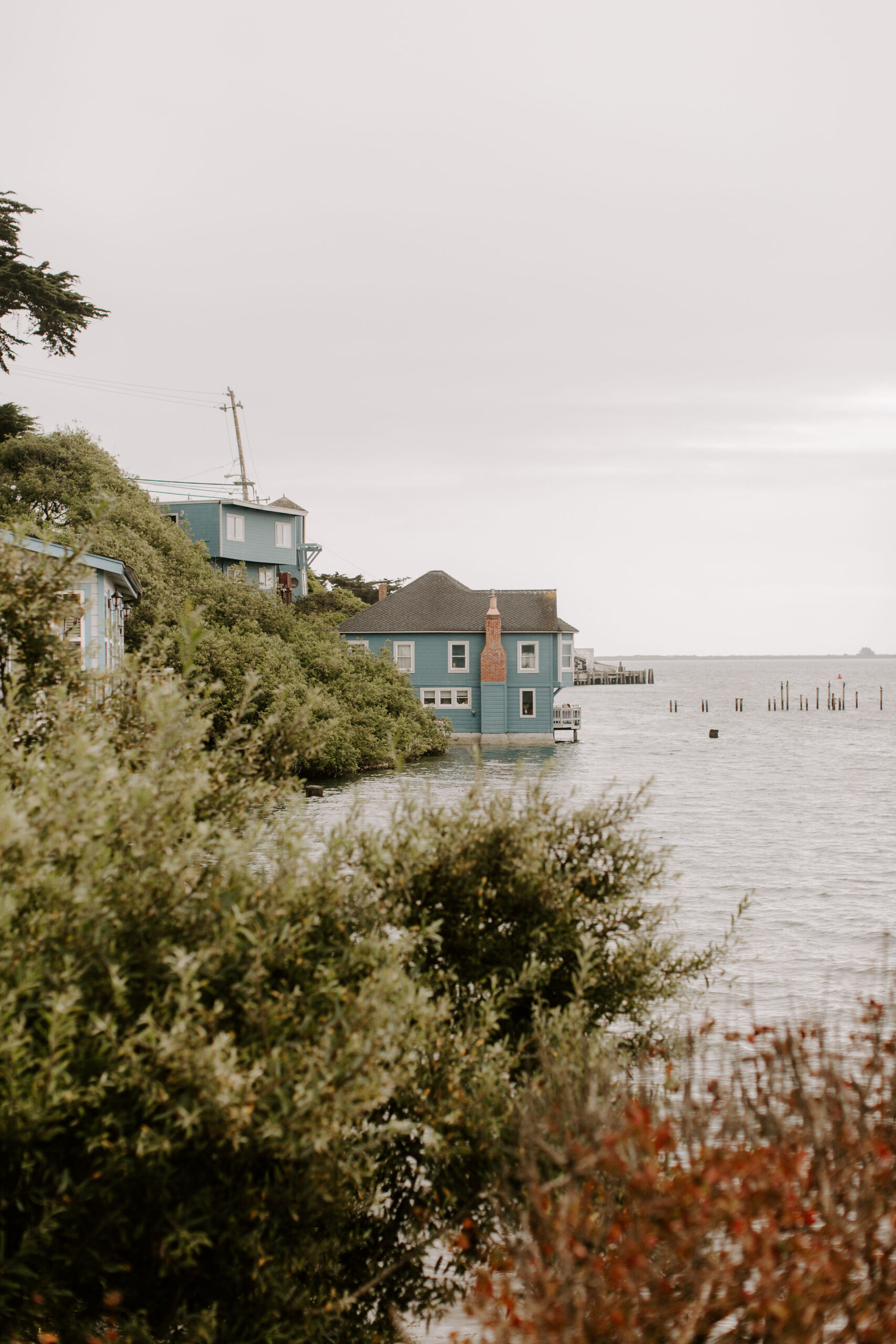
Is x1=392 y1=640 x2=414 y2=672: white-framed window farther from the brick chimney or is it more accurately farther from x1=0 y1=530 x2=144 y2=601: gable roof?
x1=0 y1=530 x2=144 y2=601: gable roof

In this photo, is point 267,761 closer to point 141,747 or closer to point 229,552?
point 141,747

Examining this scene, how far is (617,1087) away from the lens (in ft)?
21.1

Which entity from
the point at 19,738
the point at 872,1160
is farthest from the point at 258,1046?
the point at 19,738

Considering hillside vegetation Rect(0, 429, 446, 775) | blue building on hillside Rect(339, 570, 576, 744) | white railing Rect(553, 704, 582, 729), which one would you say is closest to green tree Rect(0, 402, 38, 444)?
hillside vegetation Rect(0, 429, 446, 775)

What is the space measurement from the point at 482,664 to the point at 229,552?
15.3 m

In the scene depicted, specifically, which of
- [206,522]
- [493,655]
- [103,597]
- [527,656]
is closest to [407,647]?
[493,655]

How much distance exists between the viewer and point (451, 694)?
61.4m

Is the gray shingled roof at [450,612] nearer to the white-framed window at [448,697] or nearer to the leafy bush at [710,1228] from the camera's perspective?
the white-framed window at [448,697]

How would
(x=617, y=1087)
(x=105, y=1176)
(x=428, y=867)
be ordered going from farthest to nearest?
1. (x=428, y=867)
2. (x=617, y=1087)
3. (x=105, y=1176)

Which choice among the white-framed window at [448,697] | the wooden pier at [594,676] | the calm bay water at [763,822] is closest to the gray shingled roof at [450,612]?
the white-framed window at [448,697]

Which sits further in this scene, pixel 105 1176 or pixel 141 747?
pixel 141 747

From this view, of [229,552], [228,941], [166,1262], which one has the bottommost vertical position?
[166,1262]

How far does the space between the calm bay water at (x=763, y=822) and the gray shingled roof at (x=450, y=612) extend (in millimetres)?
7384

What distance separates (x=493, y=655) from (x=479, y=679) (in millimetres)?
1635
